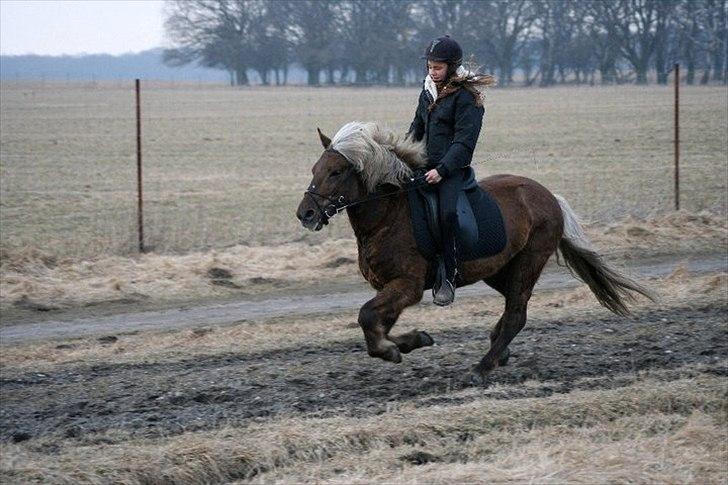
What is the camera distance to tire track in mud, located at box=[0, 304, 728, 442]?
297 inches

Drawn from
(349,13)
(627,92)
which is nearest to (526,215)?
(627,92)

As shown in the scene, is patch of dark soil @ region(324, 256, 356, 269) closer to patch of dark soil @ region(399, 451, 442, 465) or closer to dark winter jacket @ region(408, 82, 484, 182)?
dark winter jacket @ region(408, 82, 484, 182)

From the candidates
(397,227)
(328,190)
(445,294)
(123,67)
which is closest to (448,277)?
(445,294)

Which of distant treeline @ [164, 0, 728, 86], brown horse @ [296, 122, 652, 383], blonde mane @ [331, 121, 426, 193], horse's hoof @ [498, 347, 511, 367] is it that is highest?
distant treeline @ [164, 0, 728, 86]

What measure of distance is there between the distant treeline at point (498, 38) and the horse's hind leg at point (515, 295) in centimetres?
5344

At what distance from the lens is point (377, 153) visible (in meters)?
8.01

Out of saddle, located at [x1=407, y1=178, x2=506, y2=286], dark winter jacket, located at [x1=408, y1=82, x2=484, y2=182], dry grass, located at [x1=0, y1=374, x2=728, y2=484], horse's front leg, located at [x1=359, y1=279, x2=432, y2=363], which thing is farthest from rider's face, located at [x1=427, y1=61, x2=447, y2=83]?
dry grass, located at [x1=0, y1=374, x2=728, y2=484]

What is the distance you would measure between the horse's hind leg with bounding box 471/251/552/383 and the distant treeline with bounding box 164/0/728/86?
175 feet

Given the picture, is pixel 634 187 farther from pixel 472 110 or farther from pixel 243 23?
pixel 243 23

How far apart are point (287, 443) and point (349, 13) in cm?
8358

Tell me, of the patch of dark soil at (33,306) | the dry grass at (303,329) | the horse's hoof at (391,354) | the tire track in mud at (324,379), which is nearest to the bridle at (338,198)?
the horse's hoof at (391,354)

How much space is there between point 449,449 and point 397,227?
2.10 meters

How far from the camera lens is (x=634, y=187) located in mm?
20672

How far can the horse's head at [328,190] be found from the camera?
300 inches
